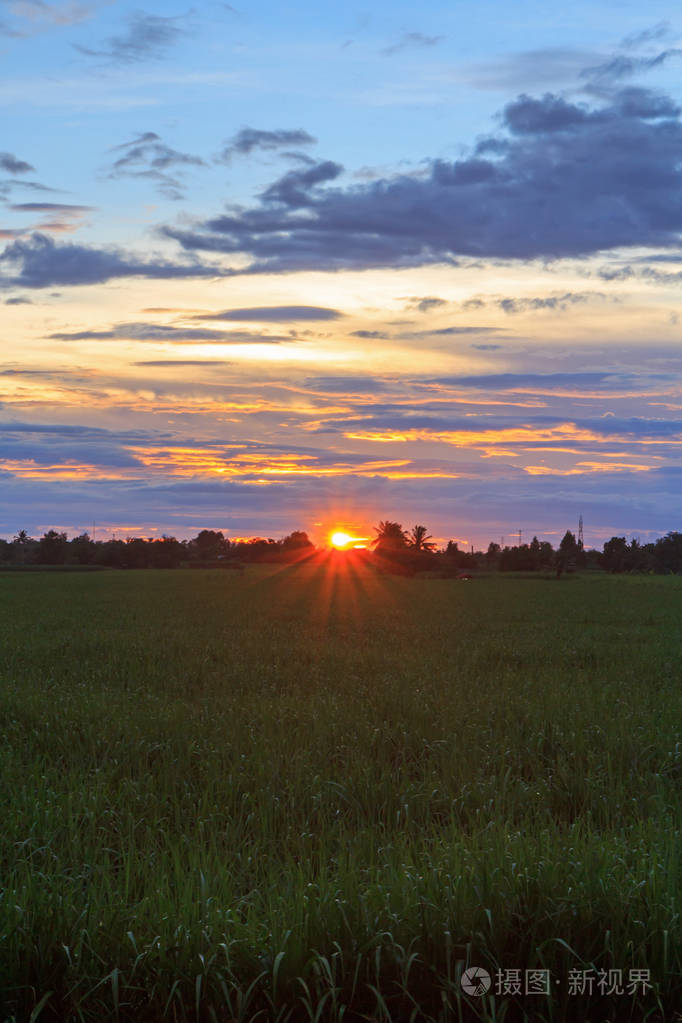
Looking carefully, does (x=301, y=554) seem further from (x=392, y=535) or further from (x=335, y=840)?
(x=335, y=840)

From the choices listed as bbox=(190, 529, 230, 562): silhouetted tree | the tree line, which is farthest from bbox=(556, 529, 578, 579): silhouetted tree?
bbox=(190, 529, 230, 562): silhouetted tree

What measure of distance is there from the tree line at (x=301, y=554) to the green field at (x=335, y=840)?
99.8m

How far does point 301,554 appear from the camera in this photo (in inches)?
6383

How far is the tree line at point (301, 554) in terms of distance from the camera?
130 meters

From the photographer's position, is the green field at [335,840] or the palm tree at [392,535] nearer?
the green field at [335,840]

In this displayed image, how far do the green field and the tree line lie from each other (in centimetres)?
9984

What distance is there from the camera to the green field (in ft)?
16.0

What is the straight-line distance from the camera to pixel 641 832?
278 inches

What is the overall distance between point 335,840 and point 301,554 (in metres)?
155

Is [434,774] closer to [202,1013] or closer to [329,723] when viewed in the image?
[329,723]

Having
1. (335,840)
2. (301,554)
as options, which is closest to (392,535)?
(301,554)

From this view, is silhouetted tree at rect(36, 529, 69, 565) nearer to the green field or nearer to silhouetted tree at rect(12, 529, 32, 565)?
silhouetted tree at rect(12, 529, 32, 565)

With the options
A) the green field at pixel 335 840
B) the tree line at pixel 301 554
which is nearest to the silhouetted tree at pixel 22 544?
the tree line at pixel 301 554

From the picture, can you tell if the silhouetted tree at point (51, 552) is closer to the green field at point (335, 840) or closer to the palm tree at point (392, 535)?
the palm tree at point (392, 535)
